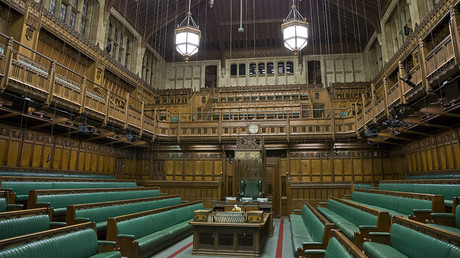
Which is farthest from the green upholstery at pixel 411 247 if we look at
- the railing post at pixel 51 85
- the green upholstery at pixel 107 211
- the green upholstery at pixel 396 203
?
the railing post at pixel 51 85

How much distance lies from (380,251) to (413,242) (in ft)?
1.30

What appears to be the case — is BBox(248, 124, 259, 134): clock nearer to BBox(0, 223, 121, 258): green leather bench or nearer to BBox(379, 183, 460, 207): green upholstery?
BBox(379, 183, 460, 207): green upholstery

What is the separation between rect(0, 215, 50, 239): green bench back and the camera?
304 cm

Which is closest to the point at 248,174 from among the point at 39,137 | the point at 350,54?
the point at 39,137

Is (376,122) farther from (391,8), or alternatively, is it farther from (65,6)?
(65,6)

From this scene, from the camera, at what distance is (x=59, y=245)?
112 inches

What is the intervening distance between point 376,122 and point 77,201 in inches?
377

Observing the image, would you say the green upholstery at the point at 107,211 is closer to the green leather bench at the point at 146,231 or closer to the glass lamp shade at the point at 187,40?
the green leather bench at the point at 146,231

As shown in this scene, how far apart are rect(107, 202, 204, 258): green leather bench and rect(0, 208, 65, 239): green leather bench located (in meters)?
1.00

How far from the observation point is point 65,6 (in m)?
13.7

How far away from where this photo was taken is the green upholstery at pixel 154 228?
4570mm

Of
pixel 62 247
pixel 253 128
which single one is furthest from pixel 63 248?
pixel 253 128

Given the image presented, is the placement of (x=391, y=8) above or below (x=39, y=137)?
above

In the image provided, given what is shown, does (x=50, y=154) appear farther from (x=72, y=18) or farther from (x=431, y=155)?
(x=431, y=155)
